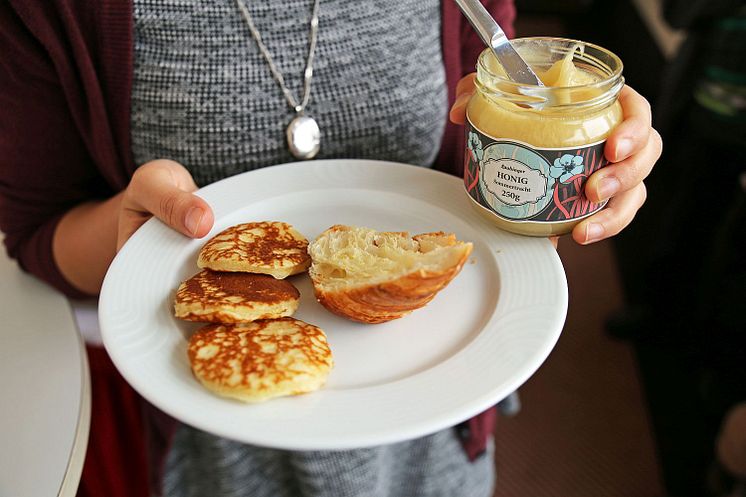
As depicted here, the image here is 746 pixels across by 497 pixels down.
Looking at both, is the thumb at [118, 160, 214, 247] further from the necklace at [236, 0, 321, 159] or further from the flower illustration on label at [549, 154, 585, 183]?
the flower illustration on label at [549, 154, 585, 183]

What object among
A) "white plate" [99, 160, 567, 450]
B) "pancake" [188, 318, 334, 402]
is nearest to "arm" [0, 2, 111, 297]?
"white plate" [99, 160, 567, 450]

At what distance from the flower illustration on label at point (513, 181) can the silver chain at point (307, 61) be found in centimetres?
34

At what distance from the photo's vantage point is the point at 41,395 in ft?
2.68

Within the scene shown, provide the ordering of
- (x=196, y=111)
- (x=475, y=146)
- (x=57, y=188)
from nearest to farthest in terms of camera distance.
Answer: (x=475, y=146)
(x=196, y=111)
(x=57, y=188)

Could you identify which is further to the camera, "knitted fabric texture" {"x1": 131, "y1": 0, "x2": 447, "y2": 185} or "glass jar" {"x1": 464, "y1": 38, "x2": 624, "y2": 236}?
"knitted fabric texture" {"x1": 131, "y1": 0, "x2": 447, "y2": 185}

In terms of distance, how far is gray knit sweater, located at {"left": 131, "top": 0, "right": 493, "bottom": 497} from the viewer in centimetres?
101

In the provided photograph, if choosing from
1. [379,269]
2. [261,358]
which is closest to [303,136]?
[379,269]

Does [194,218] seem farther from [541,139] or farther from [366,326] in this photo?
[541,139]

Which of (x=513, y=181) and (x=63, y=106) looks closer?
(x=513, y=181)

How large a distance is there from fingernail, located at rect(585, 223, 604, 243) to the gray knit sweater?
0.37 metres

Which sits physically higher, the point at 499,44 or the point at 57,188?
the point at 499,44

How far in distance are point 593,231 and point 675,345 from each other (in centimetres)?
163

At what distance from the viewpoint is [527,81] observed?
86 centimetres

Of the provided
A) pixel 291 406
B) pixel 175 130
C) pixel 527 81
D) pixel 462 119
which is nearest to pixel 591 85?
pixel 527 81
